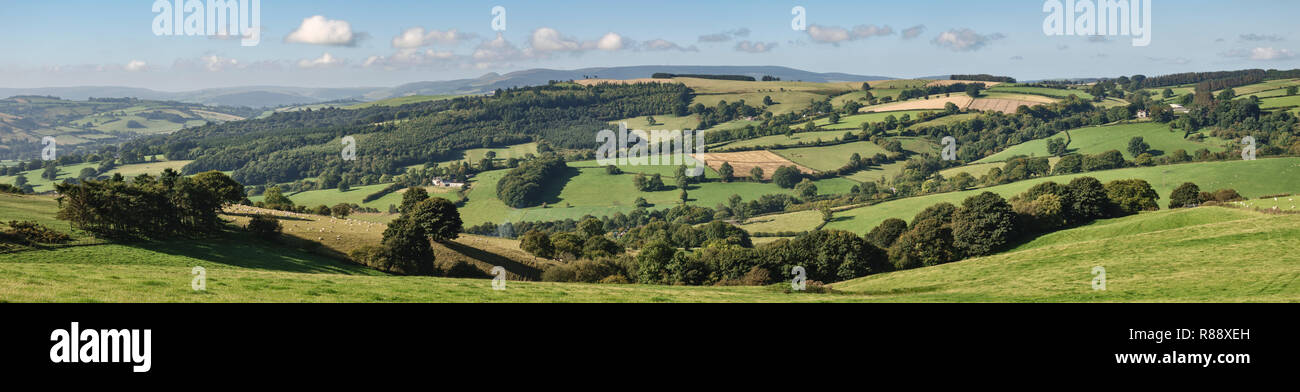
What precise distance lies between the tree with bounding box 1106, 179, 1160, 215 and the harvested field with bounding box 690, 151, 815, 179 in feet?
300

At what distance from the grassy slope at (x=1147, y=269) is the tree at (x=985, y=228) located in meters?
5.73

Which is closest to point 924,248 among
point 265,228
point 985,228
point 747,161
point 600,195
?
point 985,228

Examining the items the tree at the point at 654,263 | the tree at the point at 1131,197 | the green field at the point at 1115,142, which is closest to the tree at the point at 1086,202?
the tree at the point at 1131,197

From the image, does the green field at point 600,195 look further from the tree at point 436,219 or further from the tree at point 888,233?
the tree at point 436,219

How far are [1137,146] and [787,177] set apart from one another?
80222 millimetres

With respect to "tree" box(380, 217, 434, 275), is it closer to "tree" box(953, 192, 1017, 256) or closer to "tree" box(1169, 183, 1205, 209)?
"tree" box(953, 192, 1017, 256)

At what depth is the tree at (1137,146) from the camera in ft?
511

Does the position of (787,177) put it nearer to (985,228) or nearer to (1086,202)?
(1086,202)

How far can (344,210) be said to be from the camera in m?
104

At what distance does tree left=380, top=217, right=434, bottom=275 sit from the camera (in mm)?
55781

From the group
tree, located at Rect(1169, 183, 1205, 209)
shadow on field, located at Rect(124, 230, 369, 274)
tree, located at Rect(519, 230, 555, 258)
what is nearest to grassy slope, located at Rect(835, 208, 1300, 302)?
tree, located at Rect(1169, 183, 1205, 209)
